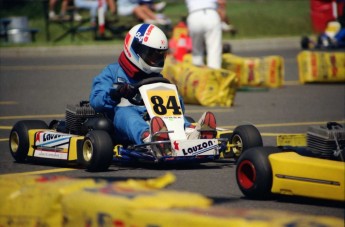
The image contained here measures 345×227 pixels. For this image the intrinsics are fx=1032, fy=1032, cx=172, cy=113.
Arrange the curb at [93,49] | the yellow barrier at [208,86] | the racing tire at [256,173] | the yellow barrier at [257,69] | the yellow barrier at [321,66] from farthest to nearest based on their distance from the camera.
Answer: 1. the curb at [93,49]
2. the yellow barrier at [321,66]
3. the yellow barrier at [257,69]
4. the yellow barrier at [208,86]
5. the racing tire at [256,173]

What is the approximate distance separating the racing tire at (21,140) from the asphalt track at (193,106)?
0.32 ft

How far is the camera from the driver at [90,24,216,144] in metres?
9.01

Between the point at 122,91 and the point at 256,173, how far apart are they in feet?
7.51

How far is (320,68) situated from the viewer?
18.1 meters

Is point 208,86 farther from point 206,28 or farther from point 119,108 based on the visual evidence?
point 119,108

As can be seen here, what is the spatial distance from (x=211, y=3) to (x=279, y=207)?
9.72 meters

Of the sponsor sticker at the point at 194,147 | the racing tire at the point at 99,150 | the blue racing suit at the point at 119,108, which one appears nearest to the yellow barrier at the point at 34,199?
the racing tire at the point at 99,150

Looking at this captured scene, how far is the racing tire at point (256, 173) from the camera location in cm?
700

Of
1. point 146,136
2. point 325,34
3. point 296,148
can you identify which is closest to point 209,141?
point 146,136

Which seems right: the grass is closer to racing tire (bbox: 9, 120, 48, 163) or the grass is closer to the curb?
the curb

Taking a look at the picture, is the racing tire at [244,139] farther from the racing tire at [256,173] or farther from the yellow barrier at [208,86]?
the yellow barrier at [208,86]

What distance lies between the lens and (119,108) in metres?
9.16

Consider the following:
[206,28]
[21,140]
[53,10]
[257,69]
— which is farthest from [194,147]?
[53,10]

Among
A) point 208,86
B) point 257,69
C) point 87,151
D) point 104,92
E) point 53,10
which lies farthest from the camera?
point 53,10
